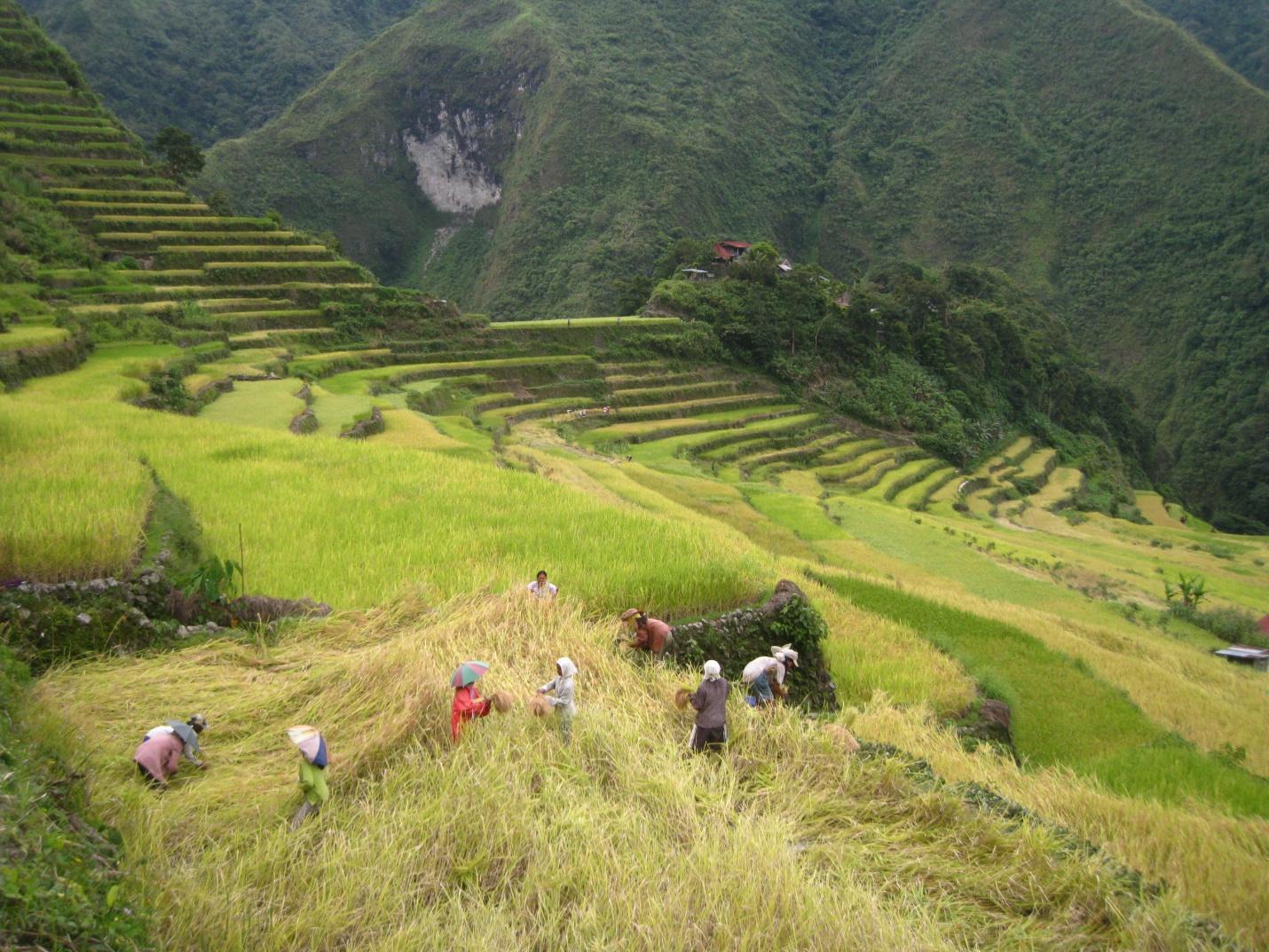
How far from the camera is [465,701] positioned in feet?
12.0

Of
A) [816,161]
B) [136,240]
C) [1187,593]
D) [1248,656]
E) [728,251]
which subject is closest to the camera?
[1248,656]

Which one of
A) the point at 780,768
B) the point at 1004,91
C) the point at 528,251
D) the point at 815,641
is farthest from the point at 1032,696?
the point at 1004,91

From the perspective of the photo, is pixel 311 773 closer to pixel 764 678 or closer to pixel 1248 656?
pixel 764 678

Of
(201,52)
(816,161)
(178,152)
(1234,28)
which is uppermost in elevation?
(1234,28)

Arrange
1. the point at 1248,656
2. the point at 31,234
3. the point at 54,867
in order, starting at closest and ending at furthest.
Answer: the point at 54,867 → the point at 1248,656 → the point at 31,234

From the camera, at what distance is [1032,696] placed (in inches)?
304

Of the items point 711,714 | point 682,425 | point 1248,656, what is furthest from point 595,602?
point 682,425

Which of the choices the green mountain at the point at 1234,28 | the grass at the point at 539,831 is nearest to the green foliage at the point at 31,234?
the grass at the point at 539,831

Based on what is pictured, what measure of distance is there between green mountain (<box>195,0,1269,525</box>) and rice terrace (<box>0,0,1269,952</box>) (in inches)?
240

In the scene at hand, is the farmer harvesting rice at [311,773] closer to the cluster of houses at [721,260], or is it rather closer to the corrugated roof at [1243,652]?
the corrugated roof at [1243,652]

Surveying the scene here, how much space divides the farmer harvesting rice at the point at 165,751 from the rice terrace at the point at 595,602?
1.1 inches

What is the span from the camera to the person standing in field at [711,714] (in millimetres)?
3938

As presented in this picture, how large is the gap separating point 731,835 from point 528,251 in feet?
234

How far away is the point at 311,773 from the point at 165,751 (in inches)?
31.8
